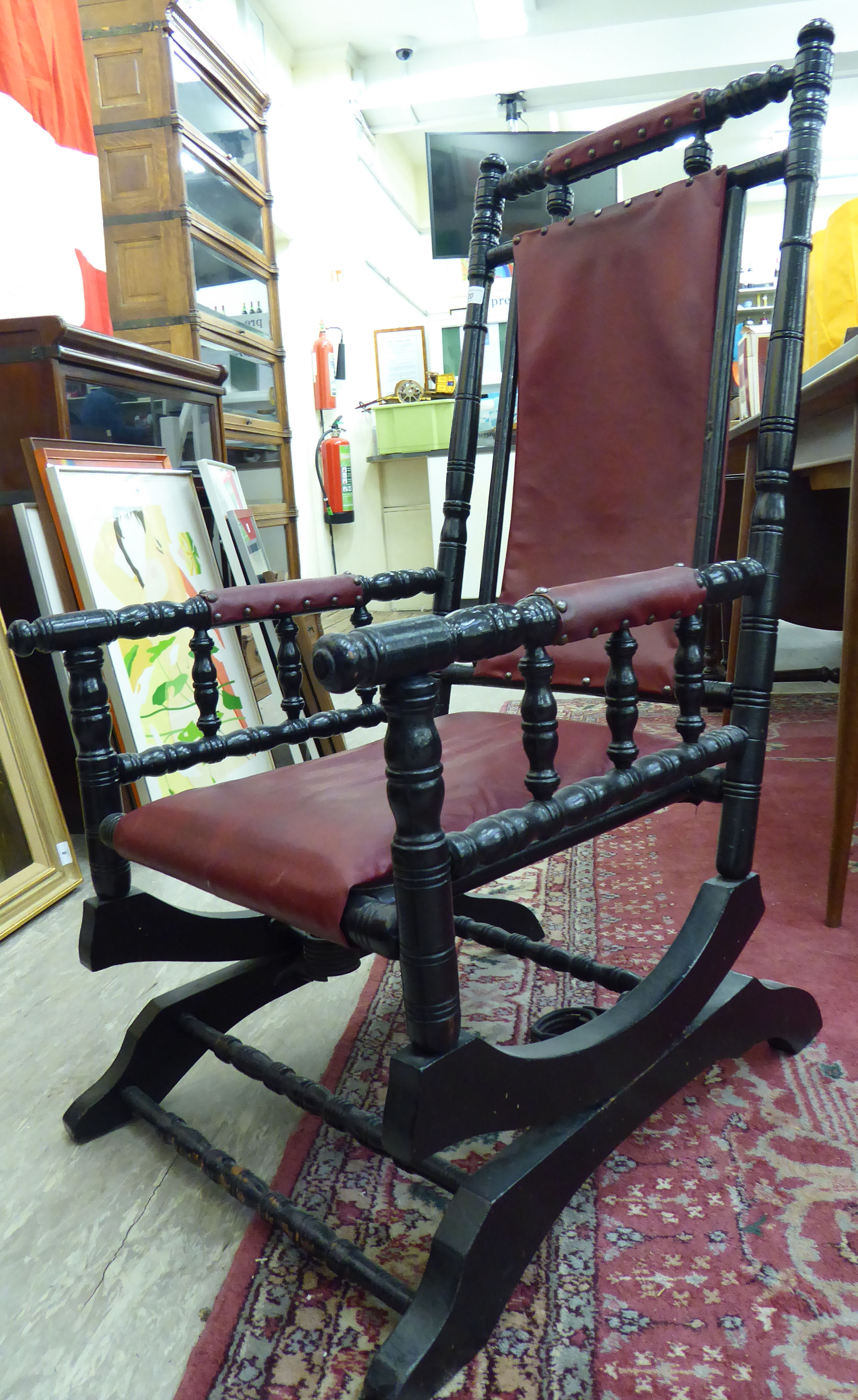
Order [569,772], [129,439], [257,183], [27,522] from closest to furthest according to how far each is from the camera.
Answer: [569,772]
[27,522]
[129,439]
[257,183]

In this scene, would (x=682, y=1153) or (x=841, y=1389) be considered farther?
(x=682, y=1153)

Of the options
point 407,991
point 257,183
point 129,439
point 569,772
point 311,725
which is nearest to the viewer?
point 407,991

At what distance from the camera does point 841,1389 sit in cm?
65

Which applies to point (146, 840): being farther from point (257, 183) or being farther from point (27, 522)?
point (257, 183)

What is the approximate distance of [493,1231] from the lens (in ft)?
2.29

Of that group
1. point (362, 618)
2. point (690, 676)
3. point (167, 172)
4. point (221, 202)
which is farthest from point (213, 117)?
point (690, 676)

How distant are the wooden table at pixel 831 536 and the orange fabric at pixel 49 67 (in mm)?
2113

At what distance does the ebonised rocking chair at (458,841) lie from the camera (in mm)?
634

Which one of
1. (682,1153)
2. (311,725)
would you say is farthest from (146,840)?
(682,1153)

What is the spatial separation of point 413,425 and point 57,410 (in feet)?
14.3

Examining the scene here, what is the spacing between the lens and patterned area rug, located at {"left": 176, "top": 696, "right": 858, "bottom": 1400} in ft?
2.23

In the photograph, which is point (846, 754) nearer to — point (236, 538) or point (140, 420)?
point (236, 538)

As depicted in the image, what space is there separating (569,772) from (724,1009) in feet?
1.05

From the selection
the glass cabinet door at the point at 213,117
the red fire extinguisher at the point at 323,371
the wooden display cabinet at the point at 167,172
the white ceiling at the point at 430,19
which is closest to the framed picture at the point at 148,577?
the wooden display cabinet at the point at 167,172
